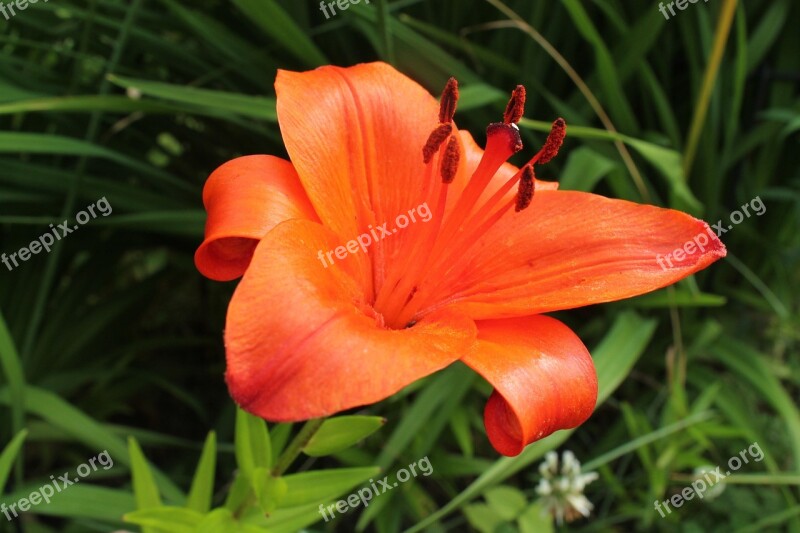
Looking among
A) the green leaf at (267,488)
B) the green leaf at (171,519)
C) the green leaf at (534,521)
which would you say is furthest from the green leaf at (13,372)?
the green leaf at (534,521)

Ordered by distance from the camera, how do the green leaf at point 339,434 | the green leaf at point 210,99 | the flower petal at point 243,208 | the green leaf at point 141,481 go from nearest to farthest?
the flower petal at point 243,208, the green leaf at point 339,434, the green leaf at point 141,481, the green leaf at point 210,99

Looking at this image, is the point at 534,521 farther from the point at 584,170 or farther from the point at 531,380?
the point at 531,380

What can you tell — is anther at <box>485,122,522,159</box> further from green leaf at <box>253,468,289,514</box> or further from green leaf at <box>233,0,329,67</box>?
green leaf at <box>233,0,329,67</box>

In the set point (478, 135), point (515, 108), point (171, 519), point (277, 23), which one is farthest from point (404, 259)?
point (478, 135)

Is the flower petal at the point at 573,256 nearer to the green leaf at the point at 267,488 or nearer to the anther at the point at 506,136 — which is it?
the anther at the point at 506,136

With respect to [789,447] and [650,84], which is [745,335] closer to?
[789,447]

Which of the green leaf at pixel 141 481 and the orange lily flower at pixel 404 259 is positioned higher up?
the orange lily flower at pixel 404 259

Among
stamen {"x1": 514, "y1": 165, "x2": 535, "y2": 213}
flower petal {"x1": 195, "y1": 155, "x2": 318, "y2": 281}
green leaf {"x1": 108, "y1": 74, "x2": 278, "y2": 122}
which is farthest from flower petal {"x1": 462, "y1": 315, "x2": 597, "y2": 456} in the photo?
green leaf {"x1": 108, "y1": 74, "x2": 278, "y2": 122}
